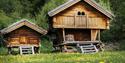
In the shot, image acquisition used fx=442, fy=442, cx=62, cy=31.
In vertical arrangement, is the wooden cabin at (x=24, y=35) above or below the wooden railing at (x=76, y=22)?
below

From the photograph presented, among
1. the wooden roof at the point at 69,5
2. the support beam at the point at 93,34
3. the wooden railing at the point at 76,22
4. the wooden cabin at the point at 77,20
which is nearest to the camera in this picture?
the wooden roof at the point at 69,5

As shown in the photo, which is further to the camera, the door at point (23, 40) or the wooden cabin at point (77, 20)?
the wooden cabin at point (77, 20)

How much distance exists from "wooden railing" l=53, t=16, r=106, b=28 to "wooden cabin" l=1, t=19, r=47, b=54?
189 cm

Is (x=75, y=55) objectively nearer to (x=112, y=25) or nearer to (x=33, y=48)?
(x=33, y=48)

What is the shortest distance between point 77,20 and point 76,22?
0.77 feet

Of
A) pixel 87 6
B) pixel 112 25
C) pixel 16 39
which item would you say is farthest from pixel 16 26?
pixel 112 25

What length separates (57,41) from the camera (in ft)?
147

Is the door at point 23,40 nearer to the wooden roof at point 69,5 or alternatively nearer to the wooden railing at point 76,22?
the wooden railing at point 76,22

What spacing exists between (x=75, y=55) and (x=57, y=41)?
12.7 meters

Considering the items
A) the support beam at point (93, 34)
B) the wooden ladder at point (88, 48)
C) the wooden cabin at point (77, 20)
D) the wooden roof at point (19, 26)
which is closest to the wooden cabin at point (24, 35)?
the wooden roof at point (19, 26)

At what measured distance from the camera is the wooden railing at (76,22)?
41438 millimetres

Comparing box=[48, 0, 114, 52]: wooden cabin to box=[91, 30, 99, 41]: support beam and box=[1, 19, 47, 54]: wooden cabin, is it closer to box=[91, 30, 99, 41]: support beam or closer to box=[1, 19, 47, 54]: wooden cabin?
box=[91, 30, 99, 41]: support beam

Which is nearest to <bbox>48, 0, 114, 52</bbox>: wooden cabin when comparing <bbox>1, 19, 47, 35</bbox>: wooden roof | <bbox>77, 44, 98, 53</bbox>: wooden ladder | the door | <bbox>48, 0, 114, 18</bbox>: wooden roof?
<bbox>48, 0, 114, 18</bbox>: wooden roof

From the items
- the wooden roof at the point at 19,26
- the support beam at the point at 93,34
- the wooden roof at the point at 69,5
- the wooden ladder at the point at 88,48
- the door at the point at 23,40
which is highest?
the wooden roof at the point at 69,5
